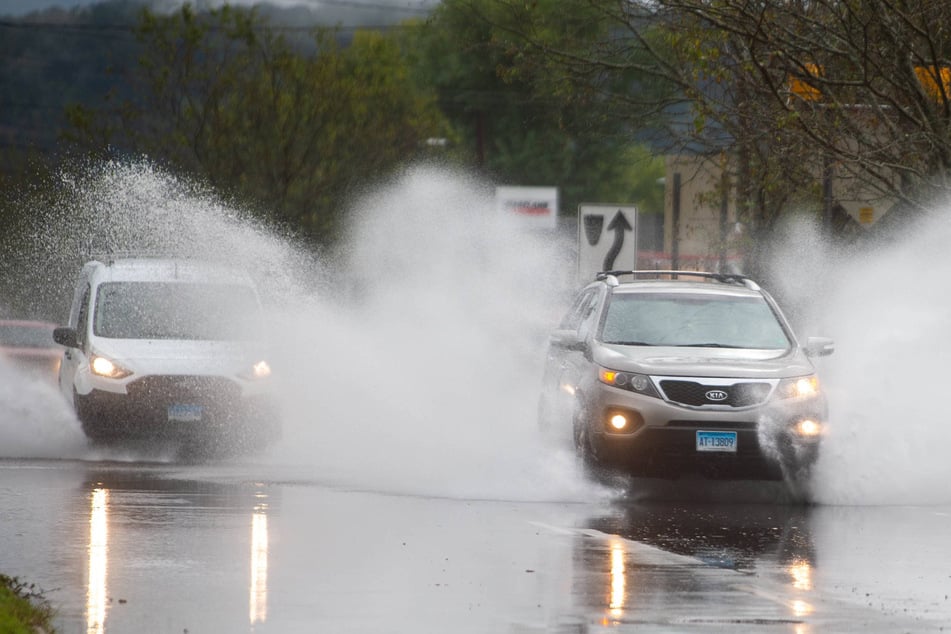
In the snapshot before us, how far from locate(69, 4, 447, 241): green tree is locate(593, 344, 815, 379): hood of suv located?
2867 centimetres

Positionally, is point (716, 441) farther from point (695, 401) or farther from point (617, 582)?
point (617, 582)

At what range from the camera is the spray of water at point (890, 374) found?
16.5 metres

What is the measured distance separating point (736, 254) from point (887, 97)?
15.7 m

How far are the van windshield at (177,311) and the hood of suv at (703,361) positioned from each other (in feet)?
18.6

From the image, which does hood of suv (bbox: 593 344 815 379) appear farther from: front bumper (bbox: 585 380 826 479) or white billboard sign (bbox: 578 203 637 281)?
white billboard sign (bbox: 578 203 637 281)

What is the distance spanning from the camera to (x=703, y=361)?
53.2 ft

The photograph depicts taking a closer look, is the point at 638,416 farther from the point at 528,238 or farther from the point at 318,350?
the point at 528,238

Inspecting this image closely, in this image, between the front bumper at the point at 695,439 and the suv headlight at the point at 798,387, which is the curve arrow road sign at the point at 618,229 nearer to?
the suv headlight at the point at 798,387

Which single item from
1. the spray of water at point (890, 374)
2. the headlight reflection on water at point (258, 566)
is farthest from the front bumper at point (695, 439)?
the headlight reflection on water at point (258, 566)

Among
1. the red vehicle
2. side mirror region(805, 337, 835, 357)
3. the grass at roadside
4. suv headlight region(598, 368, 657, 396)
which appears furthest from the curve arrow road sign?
the grass at roadside

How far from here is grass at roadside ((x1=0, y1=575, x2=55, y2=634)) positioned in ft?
29.1

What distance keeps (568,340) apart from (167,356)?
493 cm

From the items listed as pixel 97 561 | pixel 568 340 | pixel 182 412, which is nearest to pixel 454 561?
pixel 97 561

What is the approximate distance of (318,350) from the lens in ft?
82.7
